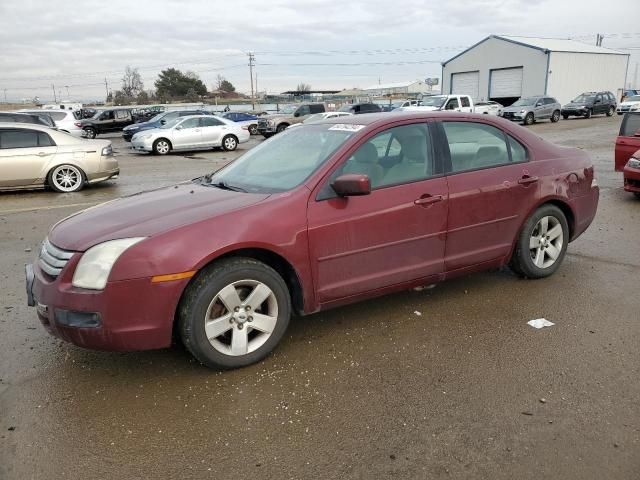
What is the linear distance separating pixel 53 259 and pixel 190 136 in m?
18.1

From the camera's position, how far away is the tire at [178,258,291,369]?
3.26 m

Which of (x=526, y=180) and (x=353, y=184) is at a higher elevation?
(x=353, y=184)

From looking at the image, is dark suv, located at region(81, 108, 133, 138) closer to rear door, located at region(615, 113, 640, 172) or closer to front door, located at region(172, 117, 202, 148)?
front door, located at region(172, 117, 202, 148)

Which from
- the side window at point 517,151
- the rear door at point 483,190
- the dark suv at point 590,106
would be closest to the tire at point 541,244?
the rear door at point 483,190

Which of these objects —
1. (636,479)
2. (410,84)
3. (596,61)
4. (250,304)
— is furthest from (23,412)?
(410,84)

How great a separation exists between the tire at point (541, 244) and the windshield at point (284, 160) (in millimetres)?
1933

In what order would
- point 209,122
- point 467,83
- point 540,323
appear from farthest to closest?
1. point 467,83
2. point 209,122
3. point 540,323

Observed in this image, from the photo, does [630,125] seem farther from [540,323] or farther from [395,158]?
[395,158]

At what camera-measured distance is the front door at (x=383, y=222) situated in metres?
3.69

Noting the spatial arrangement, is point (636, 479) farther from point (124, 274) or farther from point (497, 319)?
point (124, 274)

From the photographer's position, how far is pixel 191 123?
68.3 feet

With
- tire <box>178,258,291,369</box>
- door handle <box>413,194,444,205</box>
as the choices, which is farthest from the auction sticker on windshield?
tire <box>178,258,291,369</box>

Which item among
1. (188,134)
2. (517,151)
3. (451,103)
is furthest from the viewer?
(451,103)

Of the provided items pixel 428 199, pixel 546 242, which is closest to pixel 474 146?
pixel 428 199
